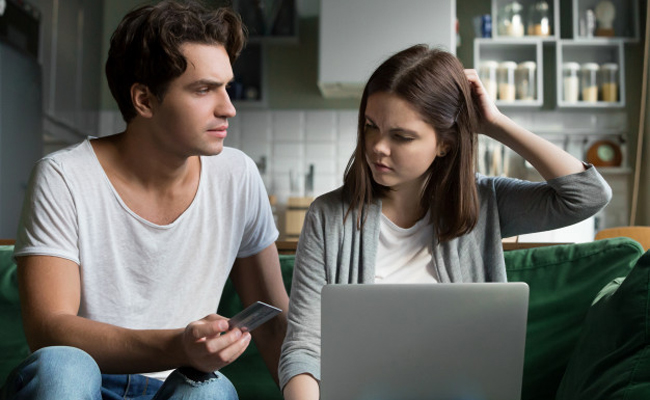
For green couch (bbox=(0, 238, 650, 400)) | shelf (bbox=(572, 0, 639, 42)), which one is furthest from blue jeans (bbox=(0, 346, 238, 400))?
shelf (bbox=(572, 0, 639, 42))

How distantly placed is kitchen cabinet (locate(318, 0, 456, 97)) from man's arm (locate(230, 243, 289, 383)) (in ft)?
9.71

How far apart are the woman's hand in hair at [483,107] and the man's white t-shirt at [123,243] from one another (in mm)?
568

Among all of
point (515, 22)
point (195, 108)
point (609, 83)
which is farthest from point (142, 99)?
point (609, 83)

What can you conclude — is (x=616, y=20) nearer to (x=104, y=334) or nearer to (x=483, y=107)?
(x=483, y=107)

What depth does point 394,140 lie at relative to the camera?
1.50 m

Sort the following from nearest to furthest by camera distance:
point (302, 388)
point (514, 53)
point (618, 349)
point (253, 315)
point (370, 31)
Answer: point (253, 315) → point (618, 349) → point (302, 388) → point (370, 31) → point (514, 53)

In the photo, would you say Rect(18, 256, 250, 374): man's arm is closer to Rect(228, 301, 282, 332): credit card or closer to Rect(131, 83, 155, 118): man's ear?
Rect(228, 301, 282, 332): credit card

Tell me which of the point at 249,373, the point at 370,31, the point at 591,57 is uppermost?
the point at 370,31

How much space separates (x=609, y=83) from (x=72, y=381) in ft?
14.1

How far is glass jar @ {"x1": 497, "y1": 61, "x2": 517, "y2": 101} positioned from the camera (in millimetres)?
4656

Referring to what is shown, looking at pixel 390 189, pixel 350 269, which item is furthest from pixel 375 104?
pixel 350 269

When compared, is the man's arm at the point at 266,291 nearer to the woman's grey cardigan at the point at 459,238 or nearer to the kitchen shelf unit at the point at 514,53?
the woman's grey cardigan at the point at 459,238

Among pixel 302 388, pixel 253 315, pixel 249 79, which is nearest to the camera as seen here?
pixel 253 315

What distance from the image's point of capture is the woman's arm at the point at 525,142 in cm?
153
